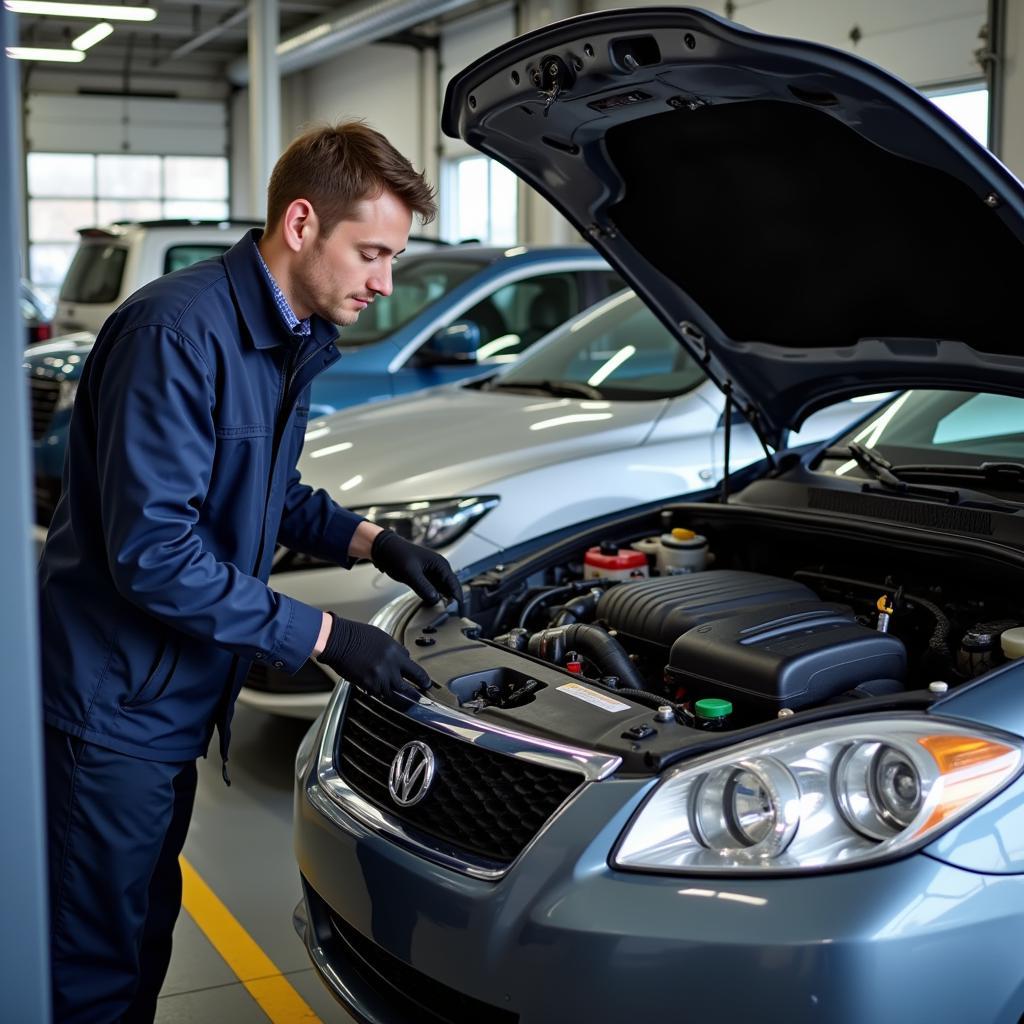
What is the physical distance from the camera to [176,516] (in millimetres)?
1899

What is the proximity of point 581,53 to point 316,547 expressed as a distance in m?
1.06

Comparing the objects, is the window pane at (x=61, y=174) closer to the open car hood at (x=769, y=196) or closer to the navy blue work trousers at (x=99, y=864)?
the open car hood at (x=769, y=196)

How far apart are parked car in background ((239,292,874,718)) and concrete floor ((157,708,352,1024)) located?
310 millimetres

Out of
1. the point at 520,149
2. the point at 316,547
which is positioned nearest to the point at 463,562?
the point at 316,547

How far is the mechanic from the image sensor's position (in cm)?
195

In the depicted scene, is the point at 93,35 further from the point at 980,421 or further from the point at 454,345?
the point at 980,421

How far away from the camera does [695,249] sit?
280cm

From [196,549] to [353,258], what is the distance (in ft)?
1.74

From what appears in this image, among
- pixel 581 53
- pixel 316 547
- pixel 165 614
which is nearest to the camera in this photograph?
pixel 165 614

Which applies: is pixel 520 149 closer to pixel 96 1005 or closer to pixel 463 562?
pixel 463 562

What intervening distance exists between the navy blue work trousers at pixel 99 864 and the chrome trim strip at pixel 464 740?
246mm

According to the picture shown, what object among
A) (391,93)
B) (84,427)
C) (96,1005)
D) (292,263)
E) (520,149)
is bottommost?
(96,1005)

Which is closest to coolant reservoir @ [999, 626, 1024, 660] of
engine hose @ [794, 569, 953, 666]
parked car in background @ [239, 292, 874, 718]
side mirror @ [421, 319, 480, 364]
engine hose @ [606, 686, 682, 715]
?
engine hose @ [794, 569, 953, 666]

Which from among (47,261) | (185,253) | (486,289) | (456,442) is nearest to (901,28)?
(486,289)
